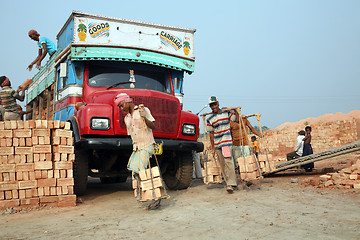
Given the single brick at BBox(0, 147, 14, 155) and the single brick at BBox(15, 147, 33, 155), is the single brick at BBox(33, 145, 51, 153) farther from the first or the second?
the single brick at BBox(0, 147, 14, 155)

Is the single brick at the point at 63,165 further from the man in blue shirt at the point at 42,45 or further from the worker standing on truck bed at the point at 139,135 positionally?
the man in blue shirt at the point at 42,45

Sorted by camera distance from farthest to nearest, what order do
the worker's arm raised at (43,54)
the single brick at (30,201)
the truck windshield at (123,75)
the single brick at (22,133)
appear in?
the worker's arm raised at (43,54) → the truck windshield at (123,75) → the single brick at (22,133) → the single brick at (30,201)

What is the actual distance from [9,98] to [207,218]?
190 inches

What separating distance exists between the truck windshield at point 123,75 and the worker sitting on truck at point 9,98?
1.71 metres

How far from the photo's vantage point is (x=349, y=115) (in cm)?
3497

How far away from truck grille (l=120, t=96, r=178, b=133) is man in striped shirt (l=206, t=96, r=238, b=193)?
813 millimetres

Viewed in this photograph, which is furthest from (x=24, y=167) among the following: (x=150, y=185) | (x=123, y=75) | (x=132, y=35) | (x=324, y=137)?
(x=324, y=137)

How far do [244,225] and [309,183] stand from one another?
3902 millimetres

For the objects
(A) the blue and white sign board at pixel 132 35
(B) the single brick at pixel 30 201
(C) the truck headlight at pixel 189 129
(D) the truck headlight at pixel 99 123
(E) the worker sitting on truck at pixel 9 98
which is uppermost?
(A) the blue and white sign board at pixel 132 35

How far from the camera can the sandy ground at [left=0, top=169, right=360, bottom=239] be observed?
3072mm

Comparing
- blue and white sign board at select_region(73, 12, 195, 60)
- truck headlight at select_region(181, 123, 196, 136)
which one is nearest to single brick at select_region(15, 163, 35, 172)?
blue and white sign board at select_region(73, 12, 195, 60)

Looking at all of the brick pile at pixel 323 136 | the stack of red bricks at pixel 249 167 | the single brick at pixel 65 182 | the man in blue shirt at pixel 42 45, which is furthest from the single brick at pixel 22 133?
A: the brick pile at pixel 323 136

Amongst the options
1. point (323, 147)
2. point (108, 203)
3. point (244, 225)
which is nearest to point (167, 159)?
point (108, 203)

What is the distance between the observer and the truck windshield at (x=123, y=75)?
594 cm
